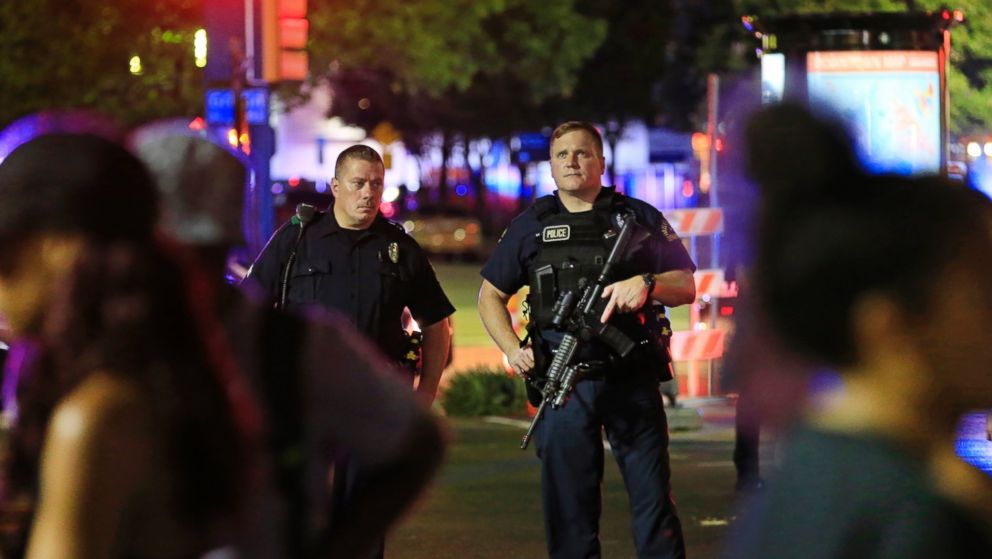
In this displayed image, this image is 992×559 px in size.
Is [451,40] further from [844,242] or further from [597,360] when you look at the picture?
[844,242]

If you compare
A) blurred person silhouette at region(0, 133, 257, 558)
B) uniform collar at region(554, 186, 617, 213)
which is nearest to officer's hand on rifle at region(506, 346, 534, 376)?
uniform collar at region(554, 186, 617, 213)

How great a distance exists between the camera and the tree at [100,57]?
899 inches

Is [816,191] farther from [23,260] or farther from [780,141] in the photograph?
[23,260]

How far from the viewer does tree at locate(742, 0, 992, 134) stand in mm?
24672

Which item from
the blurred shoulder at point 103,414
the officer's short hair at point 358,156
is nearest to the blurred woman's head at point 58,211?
the blurred shoulder at point 103,414

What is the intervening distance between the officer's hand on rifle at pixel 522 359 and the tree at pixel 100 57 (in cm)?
1596


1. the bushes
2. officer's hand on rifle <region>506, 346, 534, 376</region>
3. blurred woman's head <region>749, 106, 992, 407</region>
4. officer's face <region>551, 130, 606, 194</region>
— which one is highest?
officer's face <region>551, 130, 606, 194</region>

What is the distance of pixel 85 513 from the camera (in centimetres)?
222

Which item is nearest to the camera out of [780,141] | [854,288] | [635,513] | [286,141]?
[854,288]

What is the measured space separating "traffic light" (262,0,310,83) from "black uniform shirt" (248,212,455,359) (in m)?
9.17

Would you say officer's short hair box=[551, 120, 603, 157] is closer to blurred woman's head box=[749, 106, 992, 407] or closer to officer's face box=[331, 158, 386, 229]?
officer's face box=[331, 158, 386, 229]

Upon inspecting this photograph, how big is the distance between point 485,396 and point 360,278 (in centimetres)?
770

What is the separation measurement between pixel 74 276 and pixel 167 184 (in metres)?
0.65

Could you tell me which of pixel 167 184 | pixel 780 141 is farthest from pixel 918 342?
pixel 167 184
